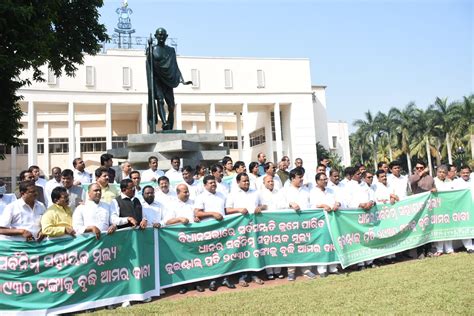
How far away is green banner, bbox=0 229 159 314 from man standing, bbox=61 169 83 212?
5.67 feet

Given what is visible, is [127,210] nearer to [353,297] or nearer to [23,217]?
[23,217]

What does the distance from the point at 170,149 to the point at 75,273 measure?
5.03 meters

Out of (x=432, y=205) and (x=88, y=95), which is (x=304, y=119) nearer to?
(x=88, y=95)

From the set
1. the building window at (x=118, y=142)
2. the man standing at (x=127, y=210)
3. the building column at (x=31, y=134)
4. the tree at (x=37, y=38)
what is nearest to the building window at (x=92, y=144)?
the building window at (x=118, y=142)

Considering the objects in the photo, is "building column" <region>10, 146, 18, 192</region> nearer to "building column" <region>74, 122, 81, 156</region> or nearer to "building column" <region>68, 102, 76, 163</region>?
"building column" <region>74, 122, 81, 156</region>

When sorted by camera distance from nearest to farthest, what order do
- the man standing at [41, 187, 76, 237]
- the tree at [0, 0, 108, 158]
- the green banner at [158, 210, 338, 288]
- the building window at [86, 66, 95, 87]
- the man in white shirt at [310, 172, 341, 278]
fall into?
the man standing at [41, 187, 76, 237]
the green banner at [158, 210, 338, 288]
the man in white shirt at [310, 172, 341, 278]
the tree at [0, 0, 108, 158]
the building window at [86, 66, 95, 87]

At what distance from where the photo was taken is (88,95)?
Result: 3944 centimetres

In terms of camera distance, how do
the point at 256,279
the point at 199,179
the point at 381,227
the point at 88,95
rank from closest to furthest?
1. the point at 256,279
2. the point at 381,227
3. the point at 199,179
4. the point at 88,95

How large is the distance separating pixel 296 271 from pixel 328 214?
108 cm

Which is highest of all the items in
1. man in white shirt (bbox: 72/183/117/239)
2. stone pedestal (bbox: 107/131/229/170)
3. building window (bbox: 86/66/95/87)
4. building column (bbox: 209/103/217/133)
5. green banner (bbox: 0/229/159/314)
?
building window (bbox: 86/66/95/87)

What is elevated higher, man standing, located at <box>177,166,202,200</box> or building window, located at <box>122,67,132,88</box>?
building window, located at <box>122,67,132,88</box>

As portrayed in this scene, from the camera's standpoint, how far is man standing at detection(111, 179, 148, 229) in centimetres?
571

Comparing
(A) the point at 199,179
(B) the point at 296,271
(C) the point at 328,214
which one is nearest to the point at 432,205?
(C) the point at 328,214

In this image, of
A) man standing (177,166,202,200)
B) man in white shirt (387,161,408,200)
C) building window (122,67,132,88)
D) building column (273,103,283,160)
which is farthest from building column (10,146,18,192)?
man in white shirt (387,161,408,200)
